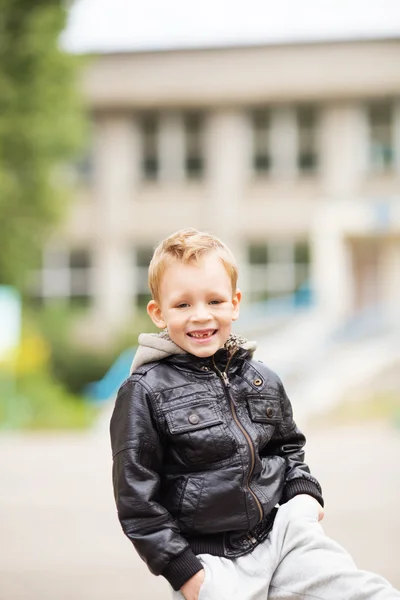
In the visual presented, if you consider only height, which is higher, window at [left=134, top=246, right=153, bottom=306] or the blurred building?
the blurred building

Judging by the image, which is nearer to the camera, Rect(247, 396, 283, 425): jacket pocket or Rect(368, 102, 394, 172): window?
Rect(247, 396, 283, 425): jacket pocket

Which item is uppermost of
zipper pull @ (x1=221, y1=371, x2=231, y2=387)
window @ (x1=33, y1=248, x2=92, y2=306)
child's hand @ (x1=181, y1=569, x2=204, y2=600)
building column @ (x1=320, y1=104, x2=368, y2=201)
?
building column @ (x1=320, y1=104, x2=368, y2=201)

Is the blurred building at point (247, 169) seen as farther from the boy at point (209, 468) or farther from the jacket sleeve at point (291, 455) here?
the boy at point (209, 468)

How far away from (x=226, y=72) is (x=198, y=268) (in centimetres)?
2412

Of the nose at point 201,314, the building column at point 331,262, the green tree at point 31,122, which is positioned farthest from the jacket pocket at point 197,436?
the building column at point 331,262

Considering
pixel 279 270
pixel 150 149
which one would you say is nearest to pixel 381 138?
pixel 279 270

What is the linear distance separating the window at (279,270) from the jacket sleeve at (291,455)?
22.8 m

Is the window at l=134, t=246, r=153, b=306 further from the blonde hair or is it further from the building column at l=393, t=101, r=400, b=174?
the blonde hair

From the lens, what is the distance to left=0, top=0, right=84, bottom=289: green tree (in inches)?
687

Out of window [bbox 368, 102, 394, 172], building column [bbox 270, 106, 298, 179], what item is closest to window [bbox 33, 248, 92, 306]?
building column [bbox 270, 106, 298, 179]

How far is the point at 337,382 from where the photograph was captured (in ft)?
53.1

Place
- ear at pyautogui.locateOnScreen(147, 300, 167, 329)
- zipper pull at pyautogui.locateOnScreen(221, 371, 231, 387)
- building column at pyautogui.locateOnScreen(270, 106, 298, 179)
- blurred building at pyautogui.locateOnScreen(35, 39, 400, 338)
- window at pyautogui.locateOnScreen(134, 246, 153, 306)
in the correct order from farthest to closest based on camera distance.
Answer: window at pyautogui.locateOnScreen(134, 246, 153, 306), building column at pyautogui.locateOnScreen(270, 106, 298, 179), blurred building at pyautogui.locateOnScreen(35, 39, 400, 338), ear at pyautogui.locateOnScreen(147, 300, 167, 329), zipper pull at pyautogui.locateOnScreen(221, 371, 231, 387)

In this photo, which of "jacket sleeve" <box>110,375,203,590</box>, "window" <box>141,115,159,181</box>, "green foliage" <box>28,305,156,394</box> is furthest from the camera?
"window" <box>141,115,159,181</box>

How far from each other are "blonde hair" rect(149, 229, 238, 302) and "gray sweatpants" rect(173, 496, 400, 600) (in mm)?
725
